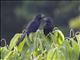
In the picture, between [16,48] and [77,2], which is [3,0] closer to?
[77,2]

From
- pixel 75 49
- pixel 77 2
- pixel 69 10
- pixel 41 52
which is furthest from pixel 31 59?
pixel 69 10

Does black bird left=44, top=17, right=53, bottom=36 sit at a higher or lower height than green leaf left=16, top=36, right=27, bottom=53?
higher

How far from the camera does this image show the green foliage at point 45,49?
314 centimetres

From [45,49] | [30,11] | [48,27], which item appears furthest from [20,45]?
[30,11]

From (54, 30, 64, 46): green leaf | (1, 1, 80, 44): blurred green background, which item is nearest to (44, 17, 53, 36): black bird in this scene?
(54, 30, 64, 46): green leaf

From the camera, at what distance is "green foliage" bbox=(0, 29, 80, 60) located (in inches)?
123

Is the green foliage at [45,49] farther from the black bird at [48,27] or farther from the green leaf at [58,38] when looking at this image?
the black bird at [48,27]

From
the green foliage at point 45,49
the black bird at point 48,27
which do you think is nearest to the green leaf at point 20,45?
the green foliage at point 45,49

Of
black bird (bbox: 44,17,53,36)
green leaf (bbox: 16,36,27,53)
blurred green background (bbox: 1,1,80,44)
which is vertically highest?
black bird (bbox: 44,17,53,36)

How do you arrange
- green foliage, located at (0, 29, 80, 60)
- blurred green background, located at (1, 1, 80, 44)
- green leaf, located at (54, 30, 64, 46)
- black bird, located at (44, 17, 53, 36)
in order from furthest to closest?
blurred green background, located at (1, 1, 80, 44) → black bird, located at (44, 17, 53, 36) → green leaf, located at (54, 30, 64, 46) → green foliage, located at (0, 29, 80, 60)

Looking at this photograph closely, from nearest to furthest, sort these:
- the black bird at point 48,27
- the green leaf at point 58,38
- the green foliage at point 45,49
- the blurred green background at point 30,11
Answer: the green foliage at point 45,49, the green leaf at point 58,38, the black bird at point 48,27, the blurred green background at point 30,11

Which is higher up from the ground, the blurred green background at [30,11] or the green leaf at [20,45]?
the green leaf at [20,45]

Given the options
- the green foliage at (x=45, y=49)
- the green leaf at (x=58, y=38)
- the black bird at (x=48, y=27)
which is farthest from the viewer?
the black bird at (x=48, y=27)

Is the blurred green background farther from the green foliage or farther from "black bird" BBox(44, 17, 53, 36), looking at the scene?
the green foliage
